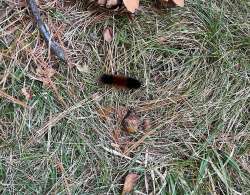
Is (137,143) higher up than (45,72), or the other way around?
(45,72)

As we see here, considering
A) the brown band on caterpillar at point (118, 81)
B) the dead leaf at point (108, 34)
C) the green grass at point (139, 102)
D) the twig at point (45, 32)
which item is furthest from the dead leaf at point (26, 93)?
the dead leaf at point (108, 34)

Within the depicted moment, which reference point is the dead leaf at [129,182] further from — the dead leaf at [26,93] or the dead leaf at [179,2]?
the dead leaf at [179,2]

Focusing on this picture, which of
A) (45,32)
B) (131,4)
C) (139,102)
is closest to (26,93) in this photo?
(45,32)

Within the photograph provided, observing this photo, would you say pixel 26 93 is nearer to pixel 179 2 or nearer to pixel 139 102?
pixel 139 102

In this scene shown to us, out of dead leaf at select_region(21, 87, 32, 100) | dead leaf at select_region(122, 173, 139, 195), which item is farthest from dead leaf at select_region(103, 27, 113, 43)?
dead leaf at select_region(122, 173, 139, 195)

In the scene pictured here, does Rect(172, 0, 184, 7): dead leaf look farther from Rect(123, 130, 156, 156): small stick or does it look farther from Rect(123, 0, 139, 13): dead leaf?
Rect(123, 130, 156, 156): small stick
